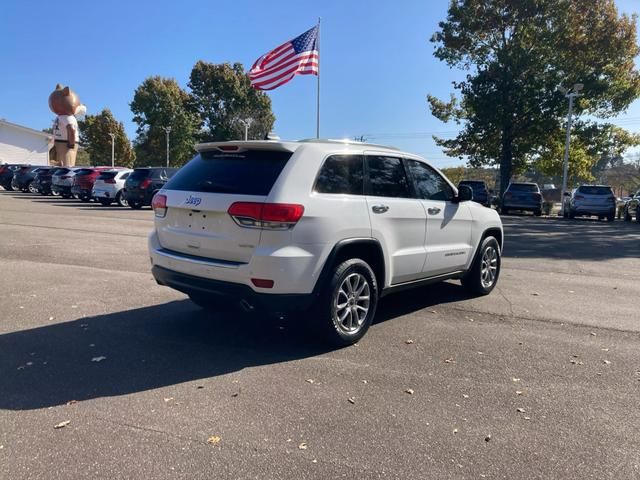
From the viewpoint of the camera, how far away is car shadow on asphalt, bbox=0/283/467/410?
12.6 ft

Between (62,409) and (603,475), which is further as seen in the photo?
(62,409)

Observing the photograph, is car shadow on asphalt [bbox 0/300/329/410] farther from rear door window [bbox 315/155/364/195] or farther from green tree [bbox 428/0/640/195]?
green tree [bbox 428/0/640/195]

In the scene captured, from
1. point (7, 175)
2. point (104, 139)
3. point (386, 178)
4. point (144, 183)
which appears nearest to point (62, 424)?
point (386, 178)

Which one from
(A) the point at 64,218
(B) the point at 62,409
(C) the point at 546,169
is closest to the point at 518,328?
(B) the point at 62,409

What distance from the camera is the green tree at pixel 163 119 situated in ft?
209

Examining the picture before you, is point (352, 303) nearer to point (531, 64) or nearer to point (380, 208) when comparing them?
point (380, 208)

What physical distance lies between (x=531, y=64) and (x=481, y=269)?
30483 millimetres

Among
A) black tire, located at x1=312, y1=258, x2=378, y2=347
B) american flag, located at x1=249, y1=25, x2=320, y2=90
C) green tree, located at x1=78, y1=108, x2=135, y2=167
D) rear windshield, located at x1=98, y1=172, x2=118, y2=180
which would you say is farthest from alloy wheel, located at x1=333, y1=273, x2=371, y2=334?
green tree, located at x1=78, y1=108, x2=135, y2=167

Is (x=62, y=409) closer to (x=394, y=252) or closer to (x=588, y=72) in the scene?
(x=394, y=252)

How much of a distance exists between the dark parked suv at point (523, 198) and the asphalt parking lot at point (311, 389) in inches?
847

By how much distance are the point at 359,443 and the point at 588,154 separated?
4013cm

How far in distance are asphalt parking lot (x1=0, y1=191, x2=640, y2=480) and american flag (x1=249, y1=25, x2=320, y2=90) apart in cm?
1560

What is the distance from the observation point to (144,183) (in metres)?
20.1

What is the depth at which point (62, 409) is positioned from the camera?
11.4 ft
